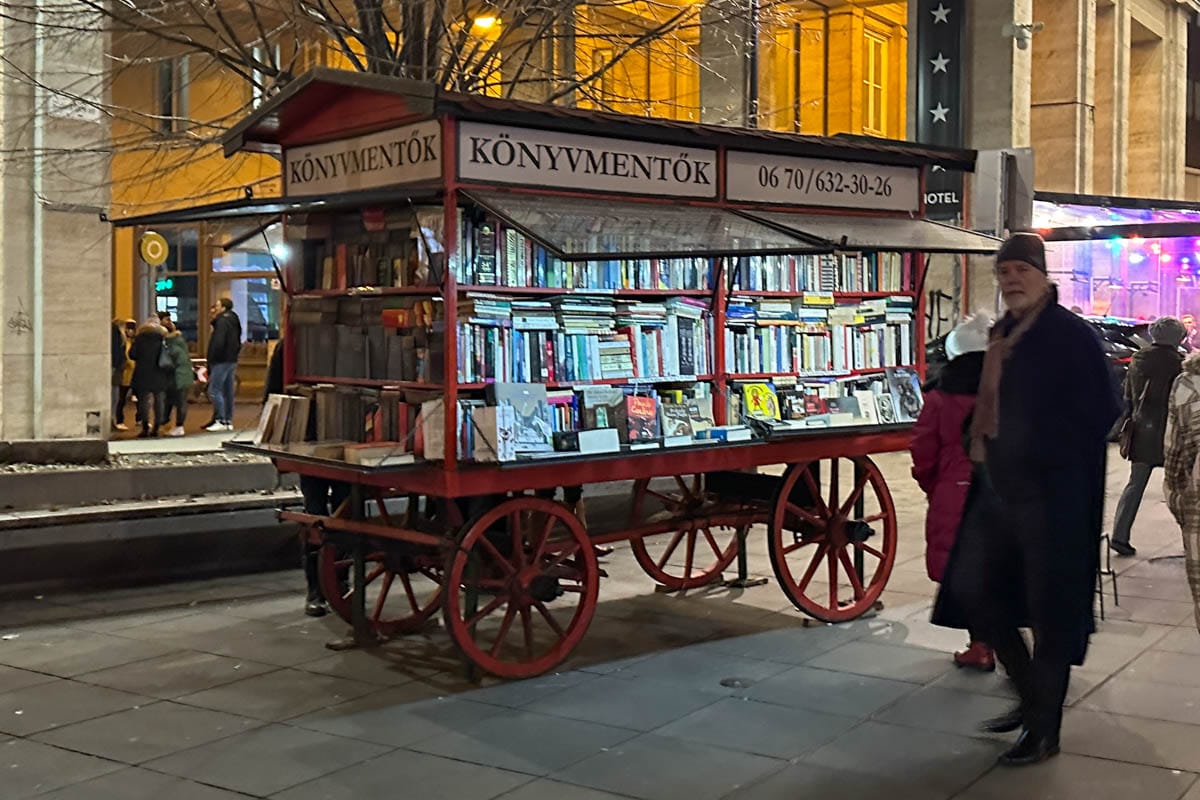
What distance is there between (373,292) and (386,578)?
5.40 ft

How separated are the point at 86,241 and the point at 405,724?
10.9m

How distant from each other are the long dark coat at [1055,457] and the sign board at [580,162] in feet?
8.45

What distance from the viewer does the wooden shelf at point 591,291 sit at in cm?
677

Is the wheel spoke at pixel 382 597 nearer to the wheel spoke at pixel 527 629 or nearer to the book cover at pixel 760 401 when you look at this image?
the wheel spoke at pixel 527 629

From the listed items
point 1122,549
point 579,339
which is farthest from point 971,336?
point 1122,549

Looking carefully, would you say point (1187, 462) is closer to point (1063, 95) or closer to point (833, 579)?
point (833, 579)

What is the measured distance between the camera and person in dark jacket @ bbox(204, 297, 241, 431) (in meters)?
17.9

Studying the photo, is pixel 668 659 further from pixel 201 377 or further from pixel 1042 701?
pixel 201 377

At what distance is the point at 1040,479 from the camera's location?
17.3 feet

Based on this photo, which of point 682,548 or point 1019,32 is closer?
point 682,548

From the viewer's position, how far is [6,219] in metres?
14.7

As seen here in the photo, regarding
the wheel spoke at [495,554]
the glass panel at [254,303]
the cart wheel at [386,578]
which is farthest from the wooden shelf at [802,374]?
the glass panel at [254,303]

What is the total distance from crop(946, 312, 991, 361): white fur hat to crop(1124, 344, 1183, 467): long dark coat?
4.01 m

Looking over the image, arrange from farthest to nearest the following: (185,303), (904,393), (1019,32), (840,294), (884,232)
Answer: (185,303), (1019,32), (904,393), (840,294), (884,232)
